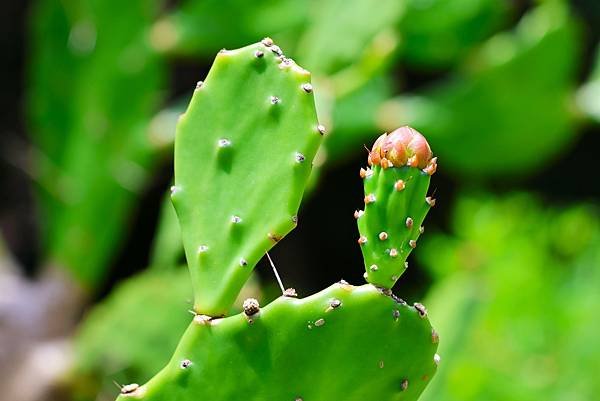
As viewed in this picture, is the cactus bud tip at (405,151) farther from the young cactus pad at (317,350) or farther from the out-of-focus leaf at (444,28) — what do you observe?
the out-of-focus leaf at (444,28)

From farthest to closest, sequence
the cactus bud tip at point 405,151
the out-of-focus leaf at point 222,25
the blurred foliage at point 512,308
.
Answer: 1. the out-of-focus leaf at point 222,25
2. the blurred foliage at point 512,308
3. the cactus bud tip at point 405,151

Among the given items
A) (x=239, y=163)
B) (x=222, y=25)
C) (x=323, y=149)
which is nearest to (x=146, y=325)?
(x=323, y=149)

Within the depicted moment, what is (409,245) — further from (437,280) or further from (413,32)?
(437,280)

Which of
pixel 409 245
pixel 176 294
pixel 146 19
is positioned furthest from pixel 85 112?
pixel 409 245

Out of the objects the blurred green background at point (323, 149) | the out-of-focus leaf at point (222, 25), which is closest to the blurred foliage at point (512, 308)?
the blurred green background at point (323, 149)

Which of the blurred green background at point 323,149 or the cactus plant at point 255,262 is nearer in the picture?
the cactus plant at point 255,262
